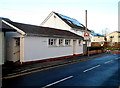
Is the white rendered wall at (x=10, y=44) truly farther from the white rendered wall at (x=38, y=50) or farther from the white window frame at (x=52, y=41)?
the white window frame at (x=52, y=41)

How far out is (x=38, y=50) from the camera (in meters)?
13.9

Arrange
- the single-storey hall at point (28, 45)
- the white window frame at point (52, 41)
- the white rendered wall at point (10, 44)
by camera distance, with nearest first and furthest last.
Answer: the single-storey hall at point (28, 45) < the white rendered wall at point (10, 44) < the white window frame at point (52, 41)

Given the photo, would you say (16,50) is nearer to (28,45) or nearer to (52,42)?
(28,45)

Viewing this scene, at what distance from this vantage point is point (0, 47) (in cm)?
1154

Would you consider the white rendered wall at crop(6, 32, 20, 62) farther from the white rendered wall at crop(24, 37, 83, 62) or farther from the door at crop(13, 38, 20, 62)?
the white rendered wall at crop(24, 37, 83, 62)

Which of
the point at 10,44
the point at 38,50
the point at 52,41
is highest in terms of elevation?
the point at 52,41

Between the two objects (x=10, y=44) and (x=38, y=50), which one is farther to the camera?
(x=38, y=50)

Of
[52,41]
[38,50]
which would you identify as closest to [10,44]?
[38,50]

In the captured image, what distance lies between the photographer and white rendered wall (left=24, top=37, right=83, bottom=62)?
500 inches

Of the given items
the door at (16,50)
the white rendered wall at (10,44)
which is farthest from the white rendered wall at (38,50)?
the white rendered wall at (10,44)

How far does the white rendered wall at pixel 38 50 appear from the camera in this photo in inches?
500

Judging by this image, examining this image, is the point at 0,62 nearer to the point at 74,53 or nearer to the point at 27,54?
the point at 27,54

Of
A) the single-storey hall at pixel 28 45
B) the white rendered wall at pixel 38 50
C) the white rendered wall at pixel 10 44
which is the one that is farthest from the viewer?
the white rendered wall at pixel 10 44

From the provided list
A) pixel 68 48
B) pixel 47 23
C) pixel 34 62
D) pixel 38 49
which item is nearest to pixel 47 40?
pixel 38 49
